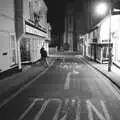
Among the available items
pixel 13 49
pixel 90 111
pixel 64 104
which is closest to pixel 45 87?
pixel 64 104

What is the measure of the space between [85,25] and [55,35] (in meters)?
13.8

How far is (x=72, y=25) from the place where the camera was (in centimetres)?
6825

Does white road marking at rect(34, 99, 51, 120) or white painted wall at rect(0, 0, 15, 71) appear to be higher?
white painted wall at rect(0, 0, 15, 71)

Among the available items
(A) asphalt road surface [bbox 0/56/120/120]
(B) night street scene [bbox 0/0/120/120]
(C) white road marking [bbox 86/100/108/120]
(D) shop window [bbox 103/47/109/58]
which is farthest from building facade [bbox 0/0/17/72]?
(D) shop window [bbox 103/47/109/58]

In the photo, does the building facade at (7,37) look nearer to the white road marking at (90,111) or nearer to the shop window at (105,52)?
the white road marking at (90,111)

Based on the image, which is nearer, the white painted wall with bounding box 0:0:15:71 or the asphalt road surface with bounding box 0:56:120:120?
the asphalt road surface with bounding box 0:56:120:120

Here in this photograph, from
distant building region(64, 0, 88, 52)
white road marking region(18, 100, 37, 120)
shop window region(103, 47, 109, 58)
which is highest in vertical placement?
distant building region(64, 0, 88, 52)

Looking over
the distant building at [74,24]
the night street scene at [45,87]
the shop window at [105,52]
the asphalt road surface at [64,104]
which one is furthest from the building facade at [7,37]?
the distant building at [74,24]

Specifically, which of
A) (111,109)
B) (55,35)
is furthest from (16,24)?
(55,35)

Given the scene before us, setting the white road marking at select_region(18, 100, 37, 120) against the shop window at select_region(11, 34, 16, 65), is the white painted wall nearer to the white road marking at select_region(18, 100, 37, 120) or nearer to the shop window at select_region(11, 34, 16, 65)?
the shop window at select_region(11, 34, 16, 65)

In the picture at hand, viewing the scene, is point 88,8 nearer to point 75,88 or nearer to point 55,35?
point 55,35

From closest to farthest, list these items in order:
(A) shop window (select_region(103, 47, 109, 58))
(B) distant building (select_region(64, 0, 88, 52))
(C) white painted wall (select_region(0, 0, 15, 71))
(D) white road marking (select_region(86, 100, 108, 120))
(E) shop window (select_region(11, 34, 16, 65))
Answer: (D) white road marking (select_region(86, 100, 108, 120)) → (C) white painted wall (select_region(0, 0, 15, 71)) → (E) shop window (select_region(11, 34, 16, 65)) → (A) shop window (select_region(103, 47, 109, 58)) → (B) distant building (select_region(64, 0, 88, 52))

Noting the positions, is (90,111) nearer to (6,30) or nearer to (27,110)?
(27,110)

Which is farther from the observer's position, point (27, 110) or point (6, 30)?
point (6, 30)
